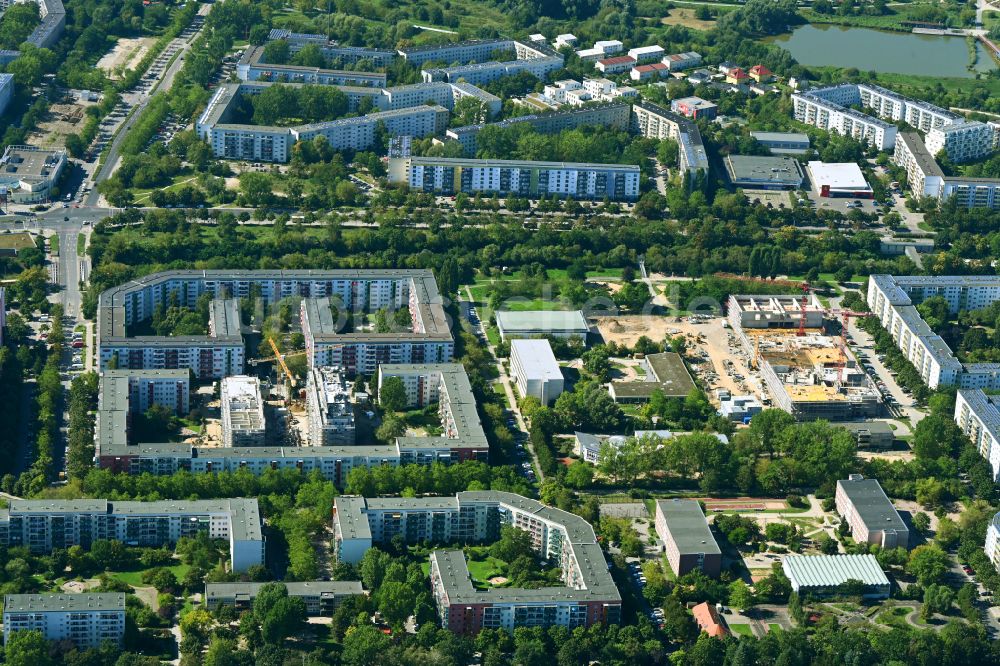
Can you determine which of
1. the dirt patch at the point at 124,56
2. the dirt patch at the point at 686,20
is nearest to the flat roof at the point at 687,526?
the dirt patch at the point at 124,56

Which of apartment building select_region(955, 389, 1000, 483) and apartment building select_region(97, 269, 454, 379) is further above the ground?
apartment building select_region(97, 269, 454, 379)

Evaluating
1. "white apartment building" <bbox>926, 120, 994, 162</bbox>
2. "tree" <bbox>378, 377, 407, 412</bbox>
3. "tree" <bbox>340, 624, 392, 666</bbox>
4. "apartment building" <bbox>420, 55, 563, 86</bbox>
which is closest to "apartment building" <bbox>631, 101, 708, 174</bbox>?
"apartment building" <bbox>420, 55, 563, 86</bbox>

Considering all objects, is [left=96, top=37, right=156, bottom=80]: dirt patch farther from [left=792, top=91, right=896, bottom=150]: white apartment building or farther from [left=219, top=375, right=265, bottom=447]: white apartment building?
[left=219, top=375, right=265, bottom=447]: white apartment building

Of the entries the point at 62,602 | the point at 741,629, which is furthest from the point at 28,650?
the point at 741,629

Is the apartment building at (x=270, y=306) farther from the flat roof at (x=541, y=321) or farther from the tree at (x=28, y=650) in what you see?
the tree at (x=28, y=650)

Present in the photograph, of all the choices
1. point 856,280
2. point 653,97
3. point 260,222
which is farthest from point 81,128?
point 856,280

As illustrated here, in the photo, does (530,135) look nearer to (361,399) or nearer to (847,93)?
(847,93)
